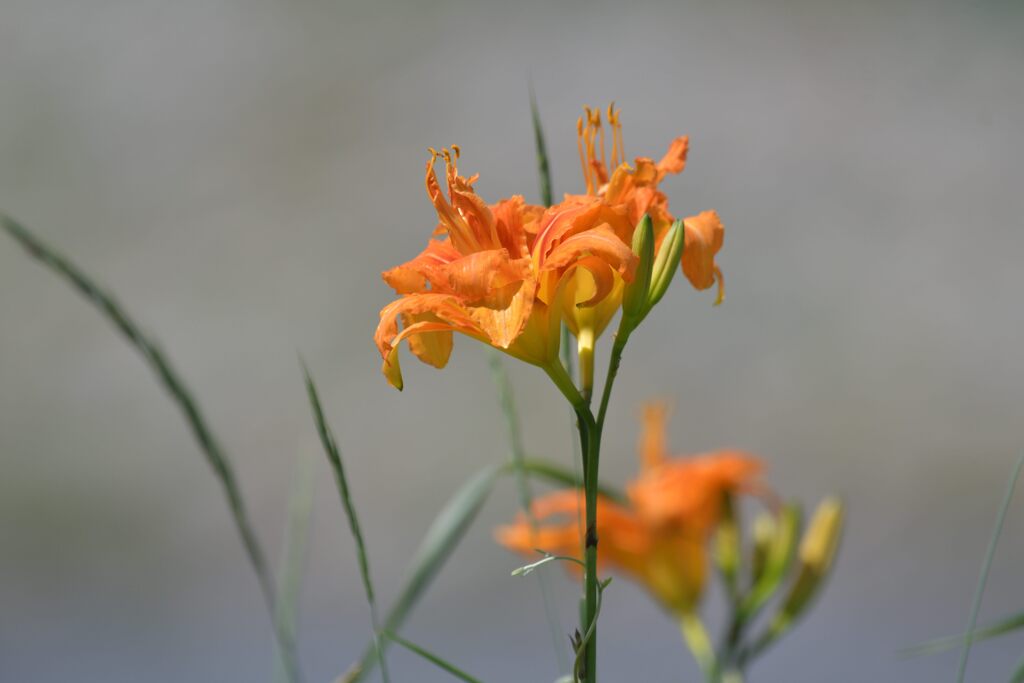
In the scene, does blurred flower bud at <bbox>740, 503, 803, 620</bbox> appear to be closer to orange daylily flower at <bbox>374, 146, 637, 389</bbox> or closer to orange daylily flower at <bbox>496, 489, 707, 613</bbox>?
orange daylily flower at <bbox>496, 489, 707, 613</bbox>

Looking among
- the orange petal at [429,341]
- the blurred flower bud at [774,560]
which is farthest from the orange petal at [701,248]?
the blurred flower bud at [774,560]

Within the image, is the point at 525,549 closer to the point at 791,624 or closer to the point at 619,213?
the point at 791,624

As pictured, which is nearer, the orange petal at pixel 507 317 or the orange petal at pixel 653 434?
the orange petal at pixel 507 317

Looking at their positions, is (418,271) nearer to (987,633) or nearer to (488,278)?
(488,278)

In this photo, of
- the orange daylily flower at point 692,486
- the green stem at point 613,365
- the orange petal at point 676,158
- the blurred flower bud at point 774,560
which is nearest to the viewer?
the green stem at point 613,365

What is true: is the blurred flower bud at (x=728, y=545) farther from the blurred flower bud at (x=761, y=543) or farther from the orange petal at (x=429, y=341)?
the orange petal at (x=429, y=341)

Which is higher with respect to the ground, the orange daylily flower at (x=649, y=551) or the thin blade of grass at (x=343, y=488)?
the thin blade of grass at (x=343, y=488)

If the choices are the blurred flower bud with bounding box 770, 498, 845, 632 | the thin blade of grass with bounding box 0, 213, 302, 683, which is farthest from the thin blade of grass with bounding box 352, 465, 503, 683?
the blurred flower bud with bounding box 770, 498, 845, 632

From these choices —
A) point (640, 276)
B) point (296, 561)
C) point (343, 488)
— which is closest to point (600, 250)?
point (640, 276)
